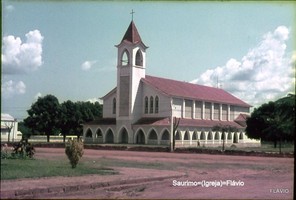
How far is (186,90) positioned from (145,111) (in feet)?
25.0

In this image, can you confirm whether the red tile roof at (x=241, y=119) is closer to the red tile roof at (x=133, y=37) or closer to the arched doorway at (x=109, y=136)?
the arched doorway at (x=109, y=136)

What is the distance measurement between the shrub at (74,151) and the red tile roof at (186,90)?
4022cm

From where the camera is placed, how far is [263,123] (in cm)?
5503

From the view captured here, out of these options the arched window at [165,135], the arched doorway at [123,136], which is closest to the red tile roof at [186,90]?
the arched window at [165,135]

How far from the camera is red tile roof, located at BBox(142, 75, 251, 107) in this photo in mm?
58125

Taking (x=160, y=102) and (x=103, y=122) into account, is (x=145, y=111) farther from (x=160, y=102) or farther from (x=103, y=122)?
(x=103, y=122)

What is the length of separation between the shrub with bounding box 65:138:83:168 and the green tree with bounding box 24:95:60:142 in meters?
20.4

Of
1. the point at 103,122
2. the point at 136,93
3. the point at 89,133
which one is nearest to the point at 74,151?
the point at 136,93

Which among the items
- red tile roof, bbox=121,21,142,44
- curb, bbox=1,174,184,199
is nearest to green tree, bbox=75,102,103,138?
red tile roof, bbox=121,21,142,44

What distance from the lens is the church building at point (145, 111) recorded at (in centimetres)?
5406

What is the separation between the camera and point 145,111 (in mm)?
58906

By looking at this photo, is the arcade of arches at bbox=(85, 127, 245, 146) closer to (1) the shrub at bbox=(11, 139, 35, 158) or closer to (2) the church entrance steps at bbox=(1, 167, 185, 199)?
(1) the shrub at bbox=(11, 139, 35, 158)

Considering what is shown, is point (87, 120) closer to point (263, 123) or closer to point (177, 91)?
point (177, 91)

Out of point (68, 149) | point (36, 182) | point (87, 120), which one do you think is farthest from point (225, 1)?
point (87, 120)
